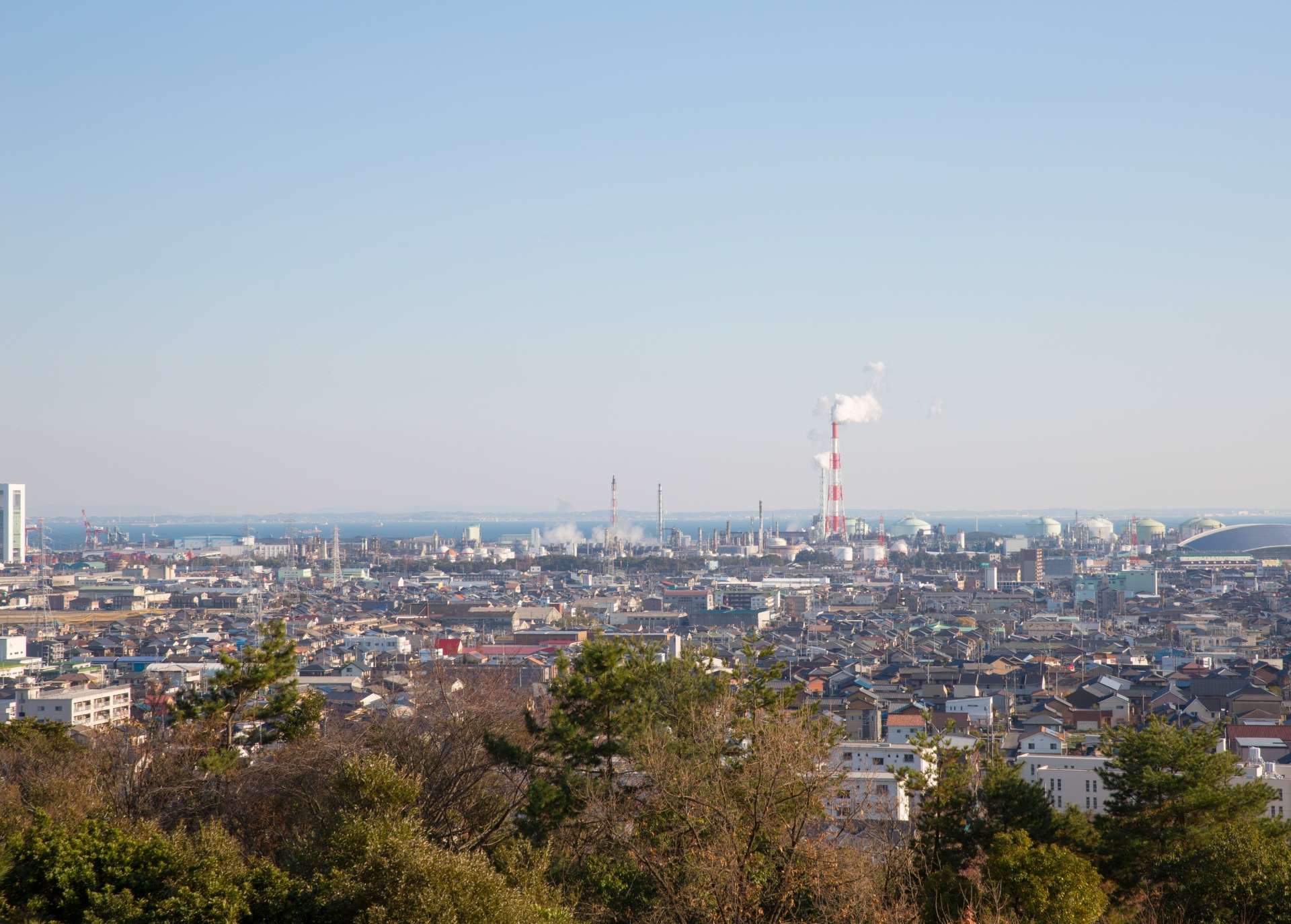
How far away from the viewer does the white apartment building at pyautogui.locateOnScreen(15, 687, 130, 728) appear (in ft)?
45.0

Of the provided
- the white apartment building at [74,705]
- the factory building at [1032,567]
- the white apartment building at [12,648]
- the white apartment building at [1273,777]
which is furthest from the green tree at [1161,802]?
the factory building at [1032,567]

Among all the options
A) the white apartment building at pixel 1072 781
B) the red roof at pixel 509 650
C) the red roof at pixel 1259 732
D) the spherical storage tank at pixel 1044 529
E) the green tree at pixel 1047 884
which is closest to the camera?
the green tree at pixel 1047 884

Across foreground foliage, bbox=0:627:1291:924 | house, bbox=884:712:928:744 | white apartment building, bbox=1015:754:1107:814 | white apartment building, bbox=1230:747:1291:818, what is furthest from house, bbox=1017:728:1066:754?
foreground foliage, bbox=0:627:1291:924

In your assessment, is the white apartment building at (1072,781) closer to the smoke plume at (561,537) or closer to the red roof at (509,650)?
the red roof at (509,650)

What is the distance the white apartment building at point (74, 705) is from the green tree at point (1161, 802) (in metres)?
10.8

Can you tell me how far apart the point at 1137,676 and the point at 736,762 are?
50.2 feet

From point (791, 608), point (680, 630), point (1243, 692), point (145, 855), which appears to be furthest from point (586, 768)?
point (791, 608)

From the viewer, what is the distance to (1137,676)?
1838 cm

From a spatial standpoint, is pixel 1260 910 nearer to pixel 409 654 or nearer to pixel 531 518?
pixel 409 654

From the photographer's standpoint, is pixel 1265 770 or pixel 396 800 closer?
pixel 396 800

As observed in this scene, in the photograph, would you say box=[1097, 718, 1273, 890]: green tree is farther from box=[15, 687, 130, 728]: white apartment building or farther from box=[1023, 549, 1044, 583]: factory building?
box=[1023, 549, 1044, 583]: factory building

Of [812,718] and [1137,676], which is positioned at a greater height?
[812,718]

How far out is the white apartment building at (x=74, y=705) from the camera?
13703 mm

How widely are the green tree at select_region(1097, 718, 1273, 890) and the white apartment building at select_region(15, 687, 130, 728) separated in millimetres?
10756
